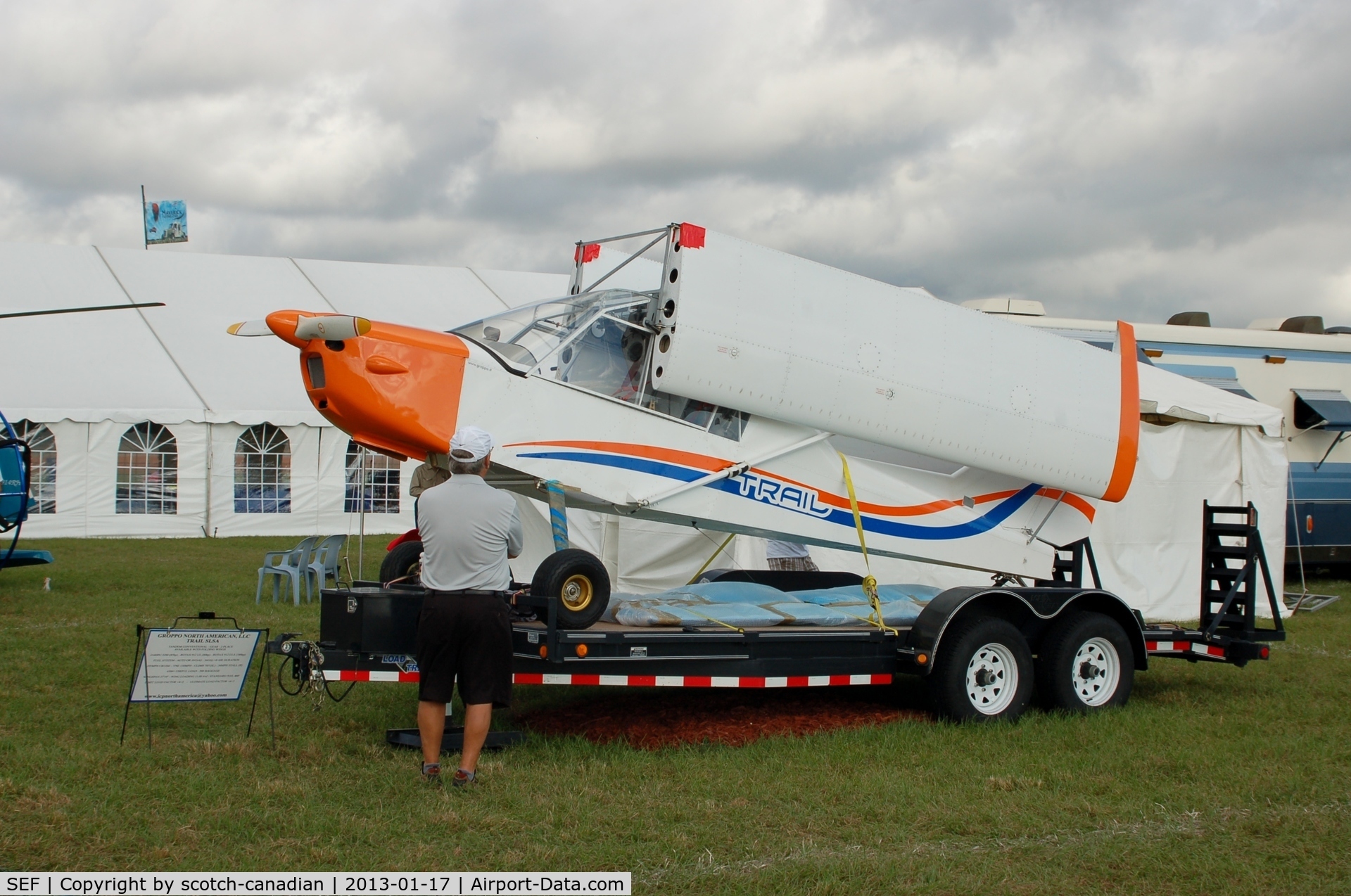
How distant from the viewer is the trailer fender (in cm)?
704

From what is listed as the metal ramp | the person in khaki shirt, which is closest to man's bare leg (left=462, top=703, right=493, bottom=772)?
the person in khaki shirt

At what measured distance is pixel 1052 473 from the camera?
8258 mm

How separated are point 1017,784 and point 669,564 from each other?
7.38m

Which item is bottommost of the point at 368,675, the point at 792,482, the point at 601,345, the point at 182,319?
the point at 368,675

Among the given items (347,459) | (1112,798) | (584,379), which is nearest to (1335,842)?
(1112,798)

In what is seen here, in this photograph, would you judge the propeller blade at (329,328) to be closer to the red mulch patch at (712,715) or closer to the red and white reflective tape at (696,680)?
the red and white reflective tape at (696,680)

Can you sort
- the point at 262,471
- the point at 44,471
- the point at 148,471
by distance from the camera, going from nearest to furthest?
the point at 44,471 → the point at 148,471 → the point at 262,471

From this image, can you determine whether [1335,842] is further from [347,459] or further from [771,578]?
[347,459]

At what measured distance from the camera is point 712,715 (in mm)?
7383

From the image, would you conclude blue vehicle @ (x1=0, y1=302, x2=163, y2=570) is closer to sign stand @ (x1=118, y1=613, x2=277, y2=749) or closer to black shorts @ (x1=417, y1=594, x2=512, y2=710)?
sign stand @ (x1=118, y1=613, x2=277, y2=749)

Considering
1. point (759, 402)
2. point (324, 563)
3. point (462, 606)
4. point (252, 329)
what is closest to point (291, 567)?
point (324, 563)

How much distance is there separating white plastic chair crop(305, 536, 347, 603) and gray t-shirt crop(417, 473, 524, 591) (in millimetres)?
7500

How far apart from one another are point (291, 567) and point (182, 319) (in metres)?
11.2

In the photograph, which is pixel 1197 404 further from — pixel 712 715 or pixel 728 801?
pixel 728 801
